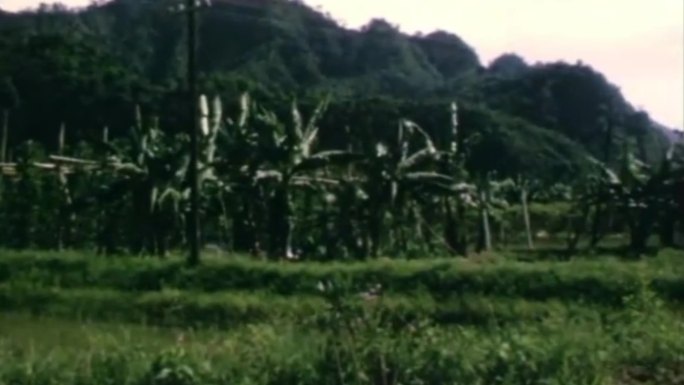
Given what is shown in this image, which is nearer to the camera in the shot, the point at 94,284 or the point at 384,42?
the point at 94,284

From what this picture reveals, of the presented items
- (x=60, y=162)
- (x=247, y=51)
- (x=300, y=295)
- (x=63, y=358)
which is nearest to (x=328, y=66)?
(x=247, y=51)

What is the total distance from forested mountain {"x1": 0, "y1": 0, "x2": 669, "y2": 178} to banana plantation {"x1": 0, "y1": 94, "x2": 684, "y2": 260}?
2296mm

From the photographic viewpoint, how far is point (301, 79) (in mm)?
69312

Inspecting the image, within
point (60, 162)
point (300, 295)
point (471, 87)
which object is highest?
point (471, 87)

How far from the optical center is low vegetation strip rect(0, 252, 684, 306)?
69.5ft

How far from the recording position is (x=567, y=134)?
64062mm

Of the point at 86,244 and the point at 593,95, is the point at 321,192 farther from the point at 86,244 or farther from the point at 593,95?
the point at 593,95

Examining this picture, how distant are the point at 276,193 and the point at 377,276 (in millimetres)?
5412

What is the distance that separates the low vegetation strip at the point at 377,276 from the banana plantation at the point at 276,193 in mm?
2630

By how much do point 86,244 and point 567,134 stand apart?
114ft

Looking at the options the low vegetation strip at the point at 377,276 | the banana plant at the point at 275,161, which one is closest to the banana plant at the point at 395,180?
the banana plant at the point at 275,161

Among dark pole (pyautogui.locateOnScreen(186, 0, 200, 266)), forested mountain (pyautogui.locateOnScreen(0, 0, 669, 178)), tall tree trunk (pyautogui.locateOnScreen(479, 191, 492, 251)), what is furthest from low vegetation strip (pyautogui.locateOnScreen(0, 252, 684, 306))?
tall tree trunk (pyautogui.locateOnScreen(479, 191, 492, 251))

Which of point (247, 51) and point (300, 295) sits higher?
point (247, 51)

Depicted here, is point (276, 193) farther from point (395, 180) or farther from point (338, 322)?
point (338, 322)
